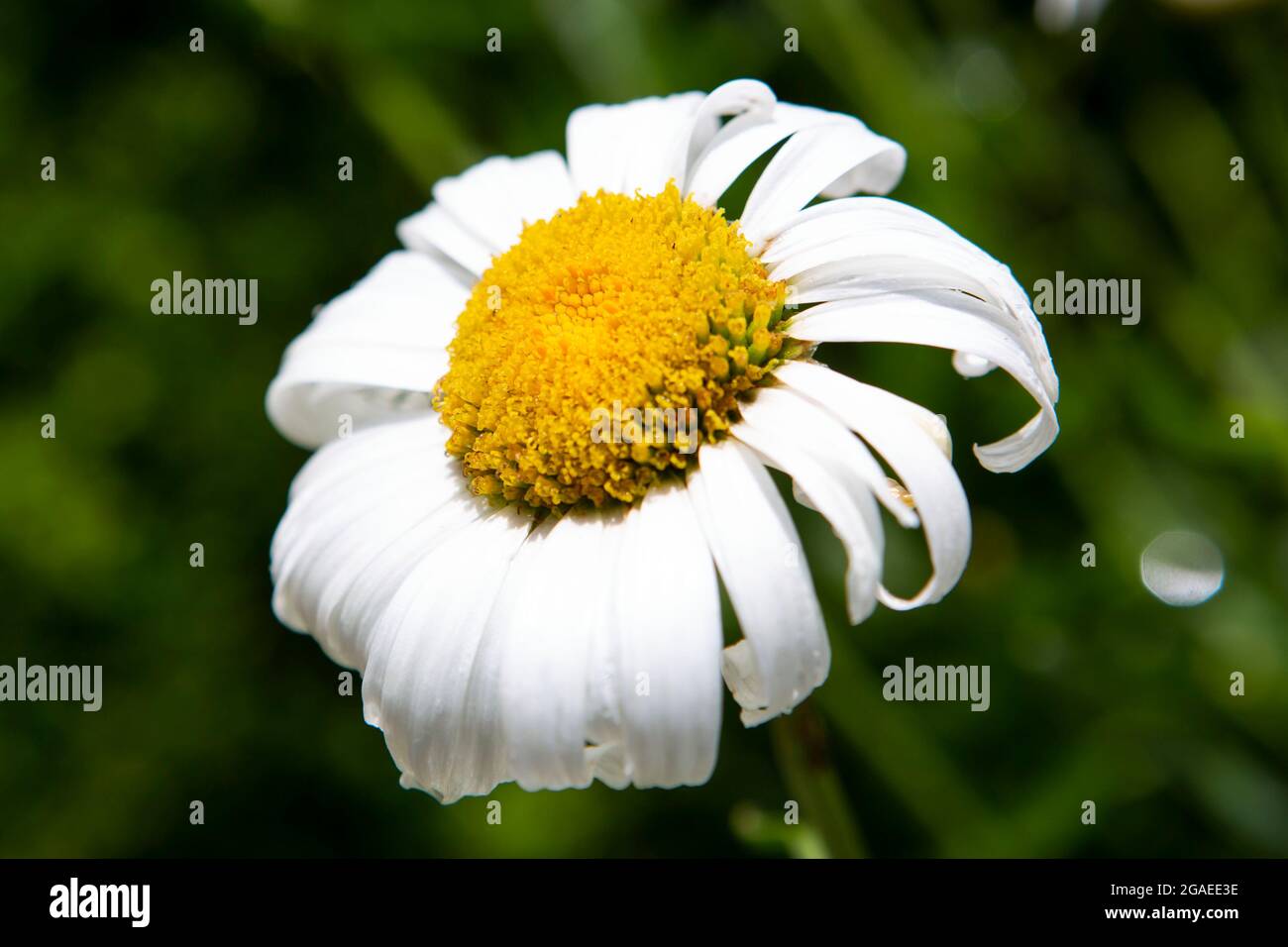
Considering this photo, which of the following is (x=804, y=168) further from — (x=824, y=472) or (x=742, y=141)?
(x=824, y=472)

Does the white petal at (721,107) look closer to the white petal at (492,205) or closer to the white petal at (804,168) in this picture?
the white petal at (804,168)

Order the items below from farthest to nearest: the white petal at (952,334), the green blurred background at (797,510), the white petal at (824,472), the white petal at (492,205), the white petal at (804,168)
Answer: the green blurred background at (797,510) < the white petal at (492,205) < the white petal at (804,168) < the white petal at (952,334) < the white petal at (824,472)

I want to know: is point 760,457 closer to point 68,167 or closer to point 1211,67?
point 1211,67

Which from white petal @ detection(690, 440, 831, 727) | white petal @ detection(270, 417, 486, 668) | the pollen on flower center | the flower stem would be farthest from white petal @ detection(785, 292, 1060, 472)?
white petal @ detection(270, 417, 486, 668)

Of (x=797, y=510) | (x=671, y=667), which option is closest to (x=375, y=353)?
(x=671, y=667)

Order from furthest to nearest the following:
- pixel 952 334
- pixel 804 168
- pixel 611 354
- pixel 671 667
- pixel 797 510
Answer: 1. pixel 797 510
2. pixel 804 168
3. pixel 611 354
4. pixel 952 334
5. pixel 671 667

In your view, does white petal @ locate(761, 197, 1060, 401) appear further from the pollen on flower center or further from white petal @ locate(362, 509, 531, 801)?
white petal @ locate(362, 509, 531, 801)

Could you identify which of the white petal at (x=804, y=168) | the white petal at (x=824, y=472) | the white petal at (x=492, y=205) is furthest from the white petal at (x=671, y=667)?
the white petal at (x=492, y=205)

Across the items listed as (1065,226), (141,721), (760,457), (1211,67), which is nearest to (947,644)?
(1065,226)
